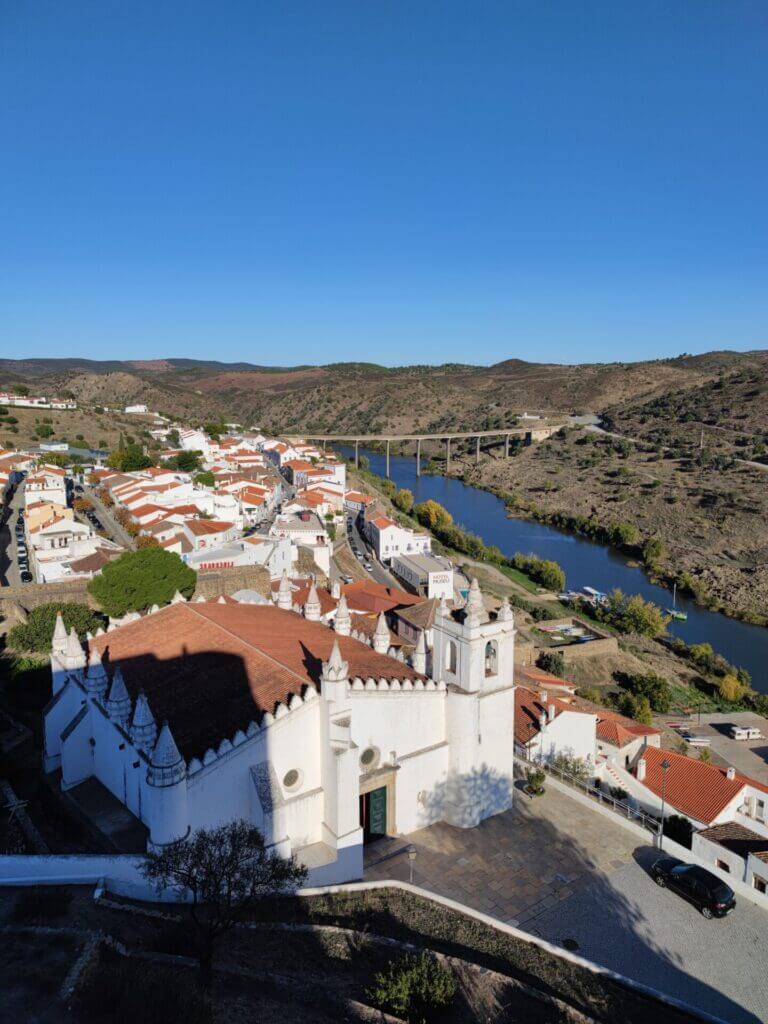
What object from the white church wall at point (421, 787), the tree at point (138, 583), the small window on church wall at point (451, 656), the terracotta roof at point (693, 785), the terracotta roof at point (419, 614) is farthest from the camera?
the terracotta roof at point (419, 614)

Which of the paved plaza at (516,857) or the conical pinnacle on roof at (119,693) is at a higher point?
the conical pinnacle on roof at (119,693)

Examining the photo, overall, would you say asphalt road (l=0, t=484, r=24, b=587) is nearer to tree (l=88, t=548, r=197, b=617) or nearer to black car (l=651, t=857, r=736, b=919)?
tree (l=88, t=548, r=197, b=617)

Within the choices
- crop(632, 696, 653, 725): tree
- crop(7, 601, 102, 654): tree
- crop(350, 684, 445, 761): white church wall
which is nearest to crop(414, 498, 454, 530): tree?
crop(632, 696, 653, 725): tree

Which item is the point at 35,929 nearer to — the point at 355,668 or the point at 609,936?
the point at 355,668

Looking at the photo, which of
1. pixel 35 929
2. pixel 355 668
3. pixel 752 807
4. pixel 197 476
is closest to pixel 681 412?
pixel 197 476

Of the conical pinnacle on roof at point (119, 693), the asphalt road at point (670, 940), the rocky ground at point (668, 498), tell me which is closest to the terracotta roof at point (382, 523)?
the rocky ground at point (668, 498)

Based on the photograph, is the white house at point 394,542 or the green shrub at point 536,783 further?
the white house at point 394,542

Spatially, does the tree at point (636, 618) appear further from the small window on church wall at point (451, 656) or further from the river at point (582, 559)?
the small window on church wall at point (451, 656)
